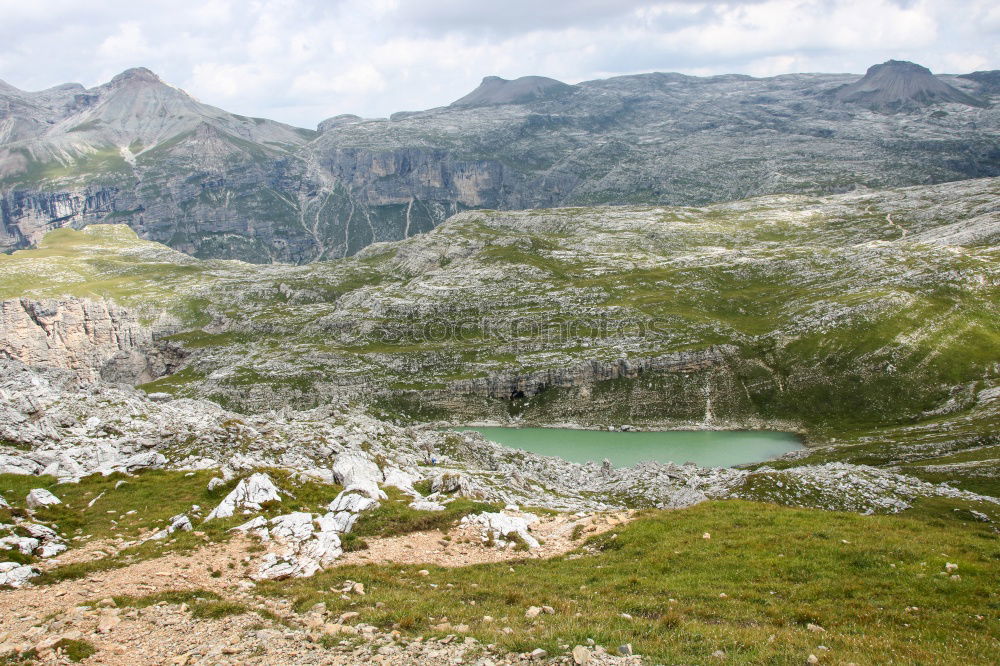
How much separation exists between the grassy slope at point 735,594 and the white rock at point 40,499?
605 inches

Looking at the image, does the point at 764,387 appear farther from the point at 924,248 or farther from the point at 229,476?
the point at 229,476

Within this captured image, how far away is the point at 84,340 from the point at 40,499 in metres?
197

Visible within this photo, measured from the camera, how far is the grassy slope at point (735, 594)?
14719mm

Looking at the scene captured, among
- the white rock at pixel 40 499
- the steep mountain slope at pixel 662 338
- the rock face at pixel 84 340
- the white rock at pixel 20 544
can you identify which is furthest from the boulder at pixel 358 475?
the rock face at pixel 84 340

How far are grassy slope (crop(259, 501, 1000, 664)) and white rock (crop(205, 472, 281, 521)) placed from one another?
8886 millimetres

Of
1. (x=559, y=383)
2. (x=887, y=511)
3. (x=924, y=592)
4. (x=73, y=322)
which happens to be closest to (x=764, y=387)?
(x=559, y=383)

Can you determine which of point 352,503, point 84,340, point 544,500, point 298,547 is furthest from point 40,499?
point 84,340

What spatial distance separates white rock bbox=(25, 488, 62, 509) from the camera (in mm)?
27312

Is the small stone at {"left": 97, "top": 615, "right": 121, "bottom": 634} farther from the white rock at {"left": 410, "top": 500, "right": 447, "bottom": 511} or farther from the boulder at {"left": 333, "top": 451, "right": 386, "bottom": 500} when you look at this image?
the boulder at {"left": 333, "top": 451, "right": 386, "bottom": 500}

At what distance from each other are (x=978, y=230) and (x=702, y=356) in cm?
10025

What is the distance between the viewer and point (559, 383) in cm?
13538

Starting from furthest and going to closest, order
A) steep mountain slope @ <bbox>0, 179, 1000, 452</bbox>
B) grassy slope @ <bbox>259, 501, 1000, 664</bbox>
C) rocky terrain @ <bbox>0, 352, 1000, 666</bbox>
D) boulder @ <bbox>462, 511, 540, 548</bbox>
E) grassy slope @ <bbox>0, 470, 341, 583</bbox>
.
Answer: steep mountain slope @ <bbox>0, 179, 1000, 452</bbox> → boulder @ <bbox>462, 511, 540, 548</bbox> → grassy slope @ <bbox>0, 470, 341, 583</bbox> → rocky terrain @ <bbox>0, 352, 1000, 666</bbox> → grassy slope @ <bbox>259, 501, 1000, 664</bbox>

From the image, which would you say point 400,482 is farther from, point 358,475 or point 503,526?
point 503,526

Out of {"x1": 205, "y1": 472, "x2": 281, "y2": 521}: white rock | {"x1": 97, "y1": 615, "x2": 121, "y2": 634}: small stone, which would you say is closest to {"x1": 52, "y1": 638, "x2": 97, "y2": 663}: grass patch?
{"x1": 97, "y1": 615, "x2": 121, "y2": 634}: small stone
